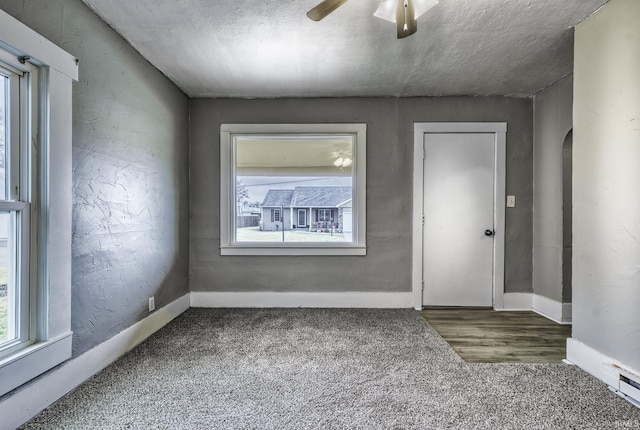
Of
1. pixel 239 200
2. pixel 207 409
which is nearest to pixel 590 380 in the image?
pixel 207 409

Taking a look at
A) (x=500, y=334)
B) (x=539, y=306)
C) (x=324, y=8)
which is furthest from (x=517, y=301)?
(x=324, y=8)

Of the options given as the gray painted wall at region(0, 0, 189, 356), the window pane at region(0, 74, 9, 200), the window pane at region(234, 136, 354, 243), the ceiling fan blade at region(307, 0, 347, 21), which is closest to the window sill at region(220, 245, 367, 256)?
the window pane at region(234, 136, 354, 243)

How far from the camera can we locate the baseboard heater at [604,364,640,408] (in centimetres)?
182

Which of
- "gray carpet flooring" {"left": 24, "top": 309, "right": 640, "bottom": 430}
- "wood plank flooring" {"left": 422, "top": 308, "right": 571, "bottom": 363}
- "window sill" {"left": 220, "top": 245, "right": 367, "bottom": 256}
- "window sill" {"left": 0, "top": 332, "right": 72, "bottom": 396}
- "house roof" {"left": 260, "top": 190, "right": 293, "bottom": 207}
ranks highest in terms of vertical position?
"house roof" {"left": 260, "top": 190, "right": 293, "bottom": 207}

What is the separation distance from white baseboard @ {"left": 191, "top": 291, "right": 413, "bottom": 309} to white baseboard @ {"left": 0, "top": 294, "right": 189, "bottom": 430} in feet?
2.63

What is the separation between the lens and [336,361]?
7.64ft

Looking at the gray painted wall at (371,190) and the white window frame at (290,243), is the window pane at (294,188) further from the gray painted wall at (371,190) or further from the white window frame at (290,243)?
the gray painted wall at (371,190)

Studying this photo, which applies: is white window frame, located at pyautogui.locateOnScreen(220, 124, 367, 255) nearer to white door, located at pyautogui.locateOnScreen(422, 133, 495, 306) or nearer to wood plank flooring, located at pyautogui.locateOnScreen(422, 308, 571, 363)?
white door, located at pyautogui.locateOnScreen(422, 133, 495, 306)

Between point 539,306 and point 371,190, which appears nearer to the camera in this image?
point 539,306

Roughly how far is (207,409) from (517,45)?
329 cm

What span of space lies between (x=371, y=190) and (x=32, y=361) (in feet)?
10.1

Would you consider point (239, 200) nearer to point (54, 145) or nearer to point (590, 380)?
point (54, 145)

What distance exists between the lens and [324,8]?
1.71m

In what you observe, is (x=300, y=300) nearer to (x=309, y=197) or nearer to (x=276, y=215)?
(x=276, y=215)
